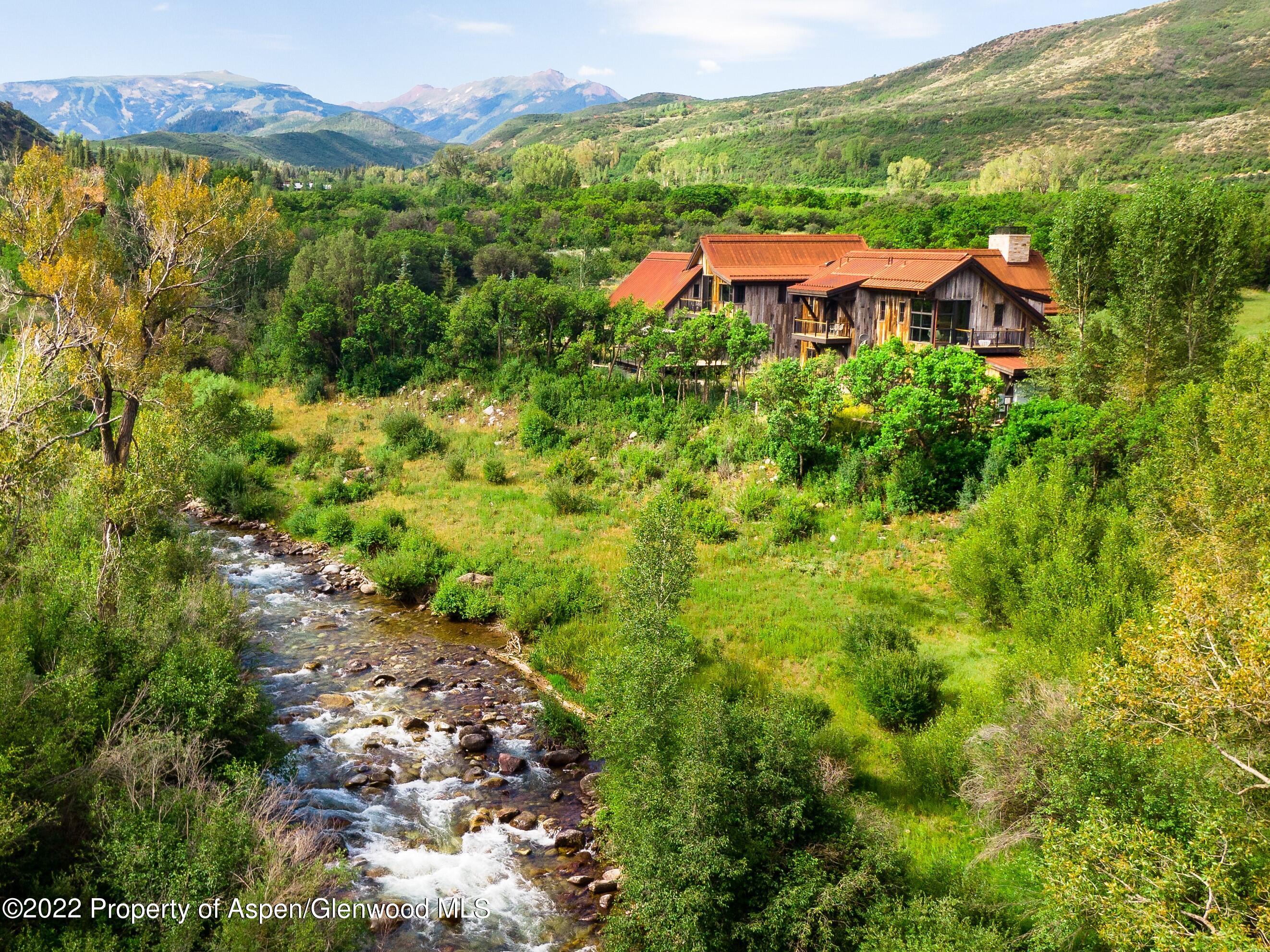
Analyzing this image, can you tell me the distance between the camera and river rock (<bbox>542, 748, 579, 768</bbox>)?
58.5 ft

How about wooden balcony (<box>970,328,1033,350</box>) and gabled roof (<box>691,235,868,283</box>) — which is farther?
gabled roof (<box>691,235,868,283</box>)

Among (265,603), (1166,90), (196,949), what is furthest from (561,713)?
(1166,90)

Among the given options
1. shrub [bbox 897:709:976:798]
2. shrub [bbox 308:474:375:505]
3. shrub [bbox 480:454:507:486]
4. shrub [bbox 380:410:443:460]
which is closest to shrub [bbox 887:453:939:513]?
shrub [bbox 897:709:976:798]

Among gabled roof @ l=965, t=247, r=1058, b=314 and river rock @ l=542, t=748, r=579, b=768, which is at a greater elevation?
gabled roof @ l=965, t=247, r=1058, b=314

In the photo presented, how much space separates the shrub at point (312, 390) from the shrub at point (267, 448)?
6263 millimetres

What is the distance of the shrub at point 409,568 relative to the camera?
26094mm

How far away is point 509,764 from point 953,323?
998 inches

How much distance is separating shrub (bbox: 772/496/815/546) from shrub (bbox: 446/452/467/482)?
49.1 feet

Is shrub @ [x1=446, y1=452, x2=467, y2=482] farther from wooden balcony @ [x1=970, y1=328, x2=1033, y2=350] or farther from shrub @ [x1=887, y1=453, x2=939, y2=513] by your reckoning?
wooden balcony @ [x1=970, y1=328, x2=1033, y2=350]

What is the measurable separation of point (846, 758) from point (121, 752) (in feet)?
42.9

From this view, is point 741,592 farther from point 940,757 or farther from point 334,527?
point 334,527

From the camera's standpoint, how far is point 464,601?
989 inches

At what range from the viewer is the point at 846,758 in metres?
15.8

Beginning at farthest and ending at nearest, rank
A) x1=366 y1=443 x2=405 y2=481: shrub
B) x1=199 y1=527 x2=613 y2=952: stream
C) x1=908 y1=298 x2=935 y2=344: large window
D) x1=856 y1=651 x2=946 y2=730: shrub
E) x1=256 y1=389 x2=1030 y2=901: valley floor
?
x1=366 y1=443 x2=405 y2=481: shrub → x1=908 y1=298 x2=935 y2=344: large window → x1=856 y1=651 x2=946 y2=730: shrub → x1=256 y1=389 x2=1030 y2=901: valley floor → x1=199 y1=527 x2=613 y2=952: stream
